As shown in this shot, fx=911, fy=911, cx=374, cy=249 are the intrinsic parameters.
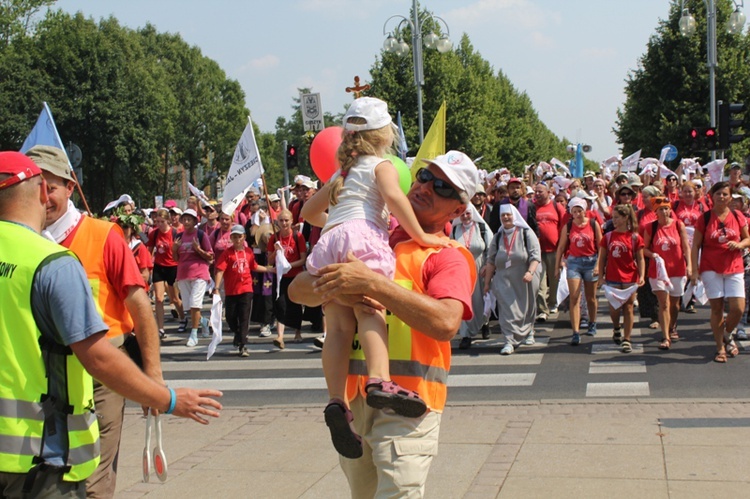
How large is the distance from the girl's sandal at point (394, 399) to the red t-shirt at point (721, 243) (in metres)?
7.58

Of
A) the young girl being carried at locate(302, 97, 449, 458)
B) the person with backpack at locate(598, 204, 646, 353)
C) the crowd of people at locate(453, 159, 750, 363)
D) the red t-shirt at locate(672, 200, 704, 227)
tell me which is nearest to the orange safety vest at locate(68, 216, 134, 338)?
the young girl being carried at locate(302, 97, 449, 458)

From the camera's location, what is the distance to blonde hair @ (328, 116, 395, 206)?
3904 millimetres

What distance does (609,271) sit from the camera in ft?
36.1

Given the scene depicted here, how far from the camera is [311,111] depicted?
20.1m

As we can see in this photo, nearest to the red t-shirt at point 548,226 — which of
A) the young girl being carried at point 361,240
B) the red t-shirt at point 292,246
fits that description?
the red t-shirt at point 292,246

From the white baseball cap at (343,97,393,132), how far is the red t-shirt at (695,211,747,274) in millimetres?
7057

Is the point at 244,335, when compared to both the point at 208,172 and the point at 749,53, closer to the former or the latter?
the point at 749,53

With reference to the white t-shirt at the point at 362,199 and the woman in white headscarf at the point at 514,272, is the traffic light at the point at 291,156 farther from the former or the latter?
the white t-shirt at the point at 362,199

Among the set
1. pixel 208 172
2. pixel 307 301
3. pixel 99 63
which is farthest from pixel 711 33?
pixel 208 172

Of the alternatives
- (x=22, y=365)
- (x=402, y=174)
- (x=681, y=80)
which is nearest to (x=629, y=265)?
(x=402, y=174)

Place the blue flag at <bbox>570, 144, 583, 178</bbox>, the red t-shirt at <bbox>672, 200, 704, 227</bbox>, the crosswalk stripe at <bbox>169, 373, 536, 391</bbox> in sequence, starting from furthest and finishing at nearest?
1. the blue flag at <bbox>570, 144, 583, 178</bbox>
2. the red t-shirt at <bbox>672, 200, 704, 227</bbox>
3. the crosswalk stripe at <bbox>169, 373, 536, 391</bbox>

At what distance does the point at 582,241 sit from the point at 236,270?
14.7ft

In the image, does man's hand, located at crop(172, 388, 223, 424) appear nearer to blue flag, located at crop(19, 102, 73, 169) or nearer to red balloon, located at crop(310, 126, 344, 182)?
red balloon, located at crop(310, 126, 344, 182)

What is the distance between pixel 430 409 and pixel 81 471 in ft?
3.98
